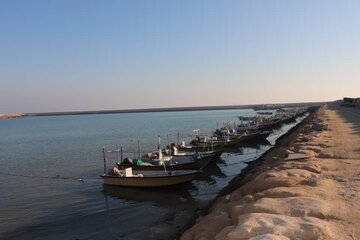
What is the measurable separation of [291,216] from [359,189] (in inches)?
153

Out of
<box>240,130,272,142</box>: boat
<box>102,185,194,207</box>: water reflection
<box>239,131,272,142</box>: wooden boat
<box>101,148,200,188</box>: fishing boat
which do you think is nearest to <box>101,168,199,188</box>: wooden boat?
<box>101,148,200,188</box>: fishing boat

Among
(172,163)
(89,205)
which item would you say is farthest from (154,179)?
(172,163)

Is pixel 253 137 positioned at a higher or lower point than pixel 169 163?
lower

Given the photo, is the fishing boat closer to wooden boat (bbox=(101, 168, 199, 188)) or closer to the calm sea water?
wooden boat (bbox=(101, 168, 199, 188))

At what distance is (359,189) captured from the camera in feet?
40.1

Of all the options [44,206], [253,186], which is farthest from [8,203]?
[253,186]

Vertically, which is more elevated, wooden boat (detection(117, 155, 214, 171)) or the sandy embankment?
the sandy embankment

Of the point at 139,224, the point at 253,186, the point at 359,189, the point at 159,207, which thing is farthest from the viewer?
the point at 159,207

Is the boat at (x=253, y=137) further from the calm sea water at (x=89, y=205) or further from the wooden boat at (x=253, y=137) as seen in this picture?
the calm sea water at (x=89, y=205)

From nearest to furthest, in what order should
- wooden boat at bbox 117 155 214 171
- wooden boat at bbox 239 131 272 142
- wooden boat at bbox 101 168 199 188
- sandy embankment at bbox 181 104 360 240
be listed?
sandy embankment at bbox 181 104 360 240 → wooden boat at bbox 101 168 199 188 → wooden boat at bbox 117 155 214 171 → wooden boat at bbox 239 131 272 142

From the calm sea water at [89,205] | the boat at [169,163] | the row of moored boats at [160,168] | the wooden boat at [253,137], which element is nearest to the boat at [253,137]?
the wooden boat at [253,137]

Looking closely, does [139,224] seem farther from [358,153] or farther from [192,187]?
[358,153]

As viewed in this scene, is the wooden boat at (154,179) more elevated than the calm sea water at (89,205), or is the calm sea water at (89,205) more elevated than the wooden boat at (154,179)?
the wooden boat at (154,179)

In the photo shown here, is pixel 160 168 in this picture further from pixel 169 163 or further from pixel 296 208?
pixel 296 208
